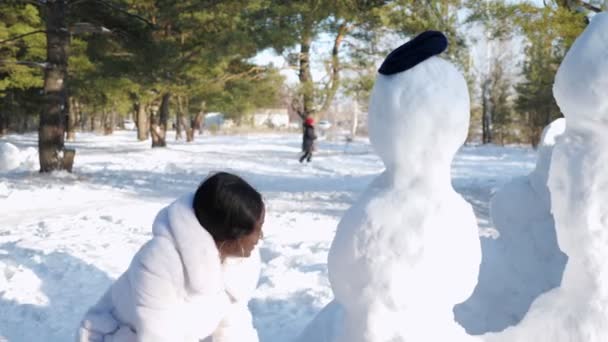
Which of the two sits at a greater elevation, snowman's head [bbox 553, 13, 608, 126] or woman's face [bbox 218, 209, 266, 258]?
snowman's head [bbox 553, 13, 608, 126]

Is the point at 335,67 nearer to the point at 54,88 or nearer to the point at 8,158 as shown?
the point at 54,88

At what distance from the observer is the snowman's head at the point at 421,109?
200cm

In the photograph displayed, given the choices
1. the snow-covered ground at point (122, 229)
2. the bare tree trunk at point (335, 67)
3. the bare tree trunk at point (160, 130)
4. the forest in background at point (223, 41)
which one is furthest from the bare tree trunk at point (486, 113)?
the bare tree trunk at point (160, 130)

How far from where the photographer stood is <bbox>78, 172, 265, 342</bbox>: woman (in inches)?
78.9

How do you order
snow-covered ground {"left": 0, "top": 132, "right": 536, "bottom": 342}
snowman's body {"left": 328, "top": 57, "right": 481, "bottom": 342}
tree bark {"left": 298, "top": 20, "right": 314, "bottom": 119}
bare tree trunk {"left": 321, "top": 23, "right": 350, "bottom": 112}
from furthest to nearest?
tree bark {"left": 298, "top": 20, "right": 314, "bottom": 119}, bare tree trunk {"left": 321, "top": 23, "right": 350, "bottom": 112}, snow-covered ground {"left": 0, "top": 132, "right": 536, "bottom": 342}, snowman's body {"left": 328, "top": 57, "right": 481, "bottom": 342}

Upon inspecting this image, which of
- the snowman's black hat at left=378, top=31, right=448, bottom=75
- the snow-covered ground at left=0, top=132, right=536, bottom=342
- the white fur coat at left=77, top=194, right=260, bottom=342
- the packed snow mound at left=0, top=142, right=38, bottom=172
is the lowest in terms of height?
the snow-covered ground at left=0, top=132, right=536, bottom=342

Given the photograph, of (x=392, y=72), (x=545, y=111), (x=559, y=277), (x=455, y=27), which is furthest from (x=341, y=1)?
(x=545, y=111)

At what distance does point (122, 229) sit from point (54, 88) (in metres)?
5.55

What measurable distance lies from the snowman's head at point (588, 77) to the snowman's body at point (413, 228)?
0.46m

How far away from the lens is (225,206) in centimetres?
207

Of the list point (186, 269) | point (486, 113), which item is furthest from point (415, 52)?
point (486, 113)

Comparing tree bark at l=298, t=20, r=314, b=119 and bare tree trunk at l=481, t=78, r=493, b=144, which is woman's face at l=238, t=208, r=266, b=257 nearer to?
tree bark at l=298, t=20, r=314, b=119

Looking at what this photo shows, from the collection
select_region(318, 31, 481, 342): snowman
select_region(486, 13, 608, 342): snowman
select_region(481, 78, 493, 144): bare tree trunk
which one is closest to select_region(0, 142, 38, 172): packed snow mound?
select_region(318, 31, 481, 342): snowman

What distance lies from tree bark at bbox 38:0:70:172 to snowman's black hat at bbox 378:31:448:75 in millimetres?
10080
